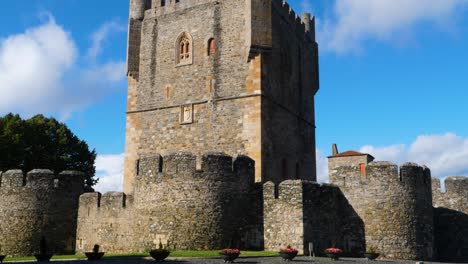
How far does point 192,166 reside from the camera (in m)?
21.2

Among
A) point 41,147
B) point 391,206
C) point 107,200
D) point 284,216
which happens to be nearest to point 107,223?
point 107,200

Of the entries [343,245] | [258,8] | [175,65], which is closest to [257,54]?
[258,8]

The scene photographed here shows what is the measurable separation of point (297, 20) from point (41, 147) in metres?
17.2

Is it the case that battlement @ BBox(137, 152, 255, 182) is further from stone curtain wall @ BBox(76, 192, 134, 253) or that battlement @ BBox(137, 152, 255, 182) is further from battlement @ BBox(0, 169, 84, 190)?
battlement @ BBox(0, 169, 84, 190)

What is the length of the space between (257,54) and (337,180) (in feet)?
27.4

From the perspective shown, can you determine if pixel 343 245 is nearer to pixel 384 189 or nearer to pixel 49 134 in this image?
pixel 384 189

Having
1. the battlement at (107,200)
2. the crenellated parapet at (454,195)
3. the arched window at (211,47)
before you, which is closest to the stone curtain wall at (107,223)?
the battlement at (107,200)

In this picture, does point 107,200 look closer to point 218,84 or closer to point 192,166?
point 192,166

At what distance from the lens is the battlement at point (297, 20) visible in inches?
1219

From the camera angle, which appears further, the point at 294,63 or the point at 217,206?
the point at 294,63

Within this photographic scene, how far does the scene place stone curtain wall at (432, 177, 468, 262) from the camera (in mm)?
24969

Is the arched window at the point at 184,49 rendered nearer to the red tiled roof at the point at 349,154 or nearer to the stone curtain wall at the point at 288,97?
the stone curtain wall at the point at 288,97

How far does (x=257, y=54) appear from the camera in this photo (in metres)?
28.0

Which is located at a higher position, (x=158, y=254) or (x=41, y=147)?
(x=41, y=147)
